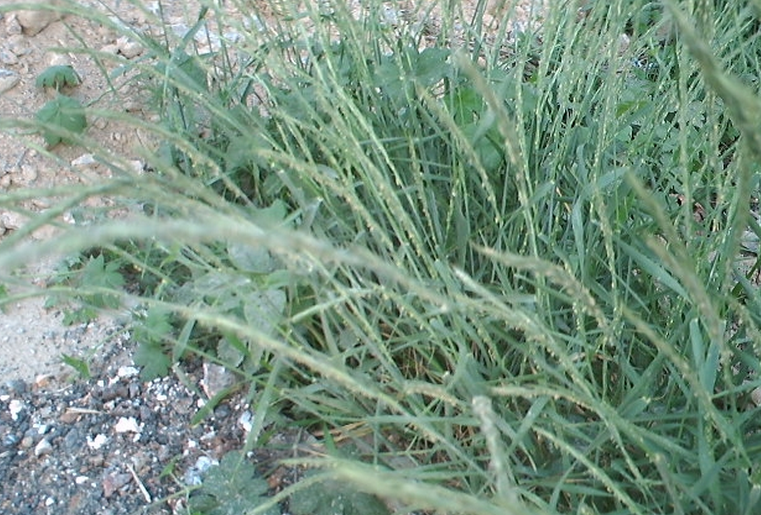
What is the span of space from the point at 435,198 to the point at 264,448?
540mm

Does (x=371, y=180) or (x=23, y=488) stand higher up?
(x=371, y=180)

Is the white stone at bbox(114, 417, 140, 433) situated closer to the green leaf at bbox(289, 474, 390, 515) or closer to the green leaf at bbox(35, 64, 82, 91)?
the green leaf at bbox(289, 474, 390, 515)

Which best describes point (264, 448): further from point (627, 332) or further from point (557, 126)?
point (557, 126)

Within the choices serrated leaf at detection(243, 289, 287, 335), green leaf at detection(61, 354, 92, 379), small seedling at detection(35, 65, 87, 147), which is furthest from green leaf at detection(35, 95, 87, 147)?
serrated leaf at detection(243, 289, 287, 335)

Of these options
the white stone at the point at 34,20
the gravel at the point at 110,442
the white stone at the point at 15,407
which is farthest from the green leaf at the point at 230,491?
the white stone at the point at 34,20

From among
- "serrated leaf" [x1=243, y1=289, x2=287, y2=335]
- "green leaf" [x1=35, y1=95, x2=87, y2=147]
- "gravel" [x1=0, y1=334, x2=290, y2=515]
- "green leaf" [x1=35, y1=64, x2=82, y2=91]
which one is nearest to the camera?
"serrated leaf" [x1=243, y1=289, x2=287, y2=335]

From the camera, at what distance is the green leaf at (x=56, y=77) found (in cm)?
227

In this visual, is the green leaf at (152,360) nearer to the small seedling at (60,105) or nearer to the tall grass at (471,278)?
the tall grass at (471,278)

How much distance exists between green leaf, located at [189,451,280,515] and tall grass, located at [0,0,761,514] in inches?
3.2

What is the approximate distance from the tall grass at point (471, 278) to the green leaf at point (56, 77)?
0.34 m

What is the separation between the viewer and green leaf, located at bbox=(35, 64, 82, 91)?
2.27 m

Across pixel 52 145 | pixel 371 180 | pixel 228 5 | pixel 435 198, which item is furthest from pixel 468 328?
pixel 228 5

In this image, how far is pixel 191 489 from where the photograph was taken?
157 cm

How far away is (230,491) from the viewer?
1.56 metres
